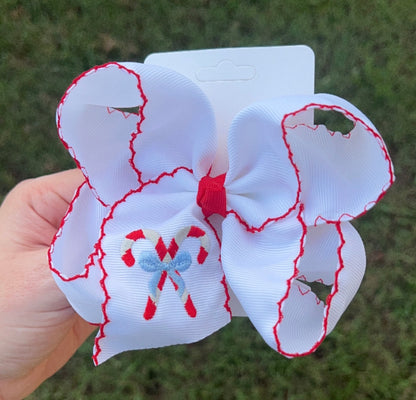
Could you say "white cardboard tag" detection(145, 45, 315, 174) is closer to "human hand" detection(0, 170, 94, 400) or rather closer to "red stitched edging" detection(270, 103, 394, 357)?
"red stitched edging" detection(270, 103, 394, 357)

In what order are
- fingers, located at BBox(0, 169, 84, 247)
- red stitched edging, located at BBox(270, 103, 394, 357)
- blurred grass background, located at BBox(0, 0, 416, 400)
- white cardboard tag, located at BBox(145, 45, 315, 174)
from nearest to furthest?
red stitched edging, located at BBox(270, 103, 394, 357) < white cardboard tag, located at BBox(145, 45, 315, 174) < fingers, located at BBox(0, 169, 84, 247) < blurred grass background, located at BBox(0, 0, 416, 400)

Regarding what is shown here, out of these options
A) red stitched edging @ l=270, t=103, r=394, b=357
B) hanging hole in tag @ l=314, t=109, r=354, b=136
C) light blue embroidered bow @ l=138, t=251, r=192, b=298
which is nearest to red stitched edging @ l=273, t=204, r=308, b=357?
red stitched edging @ l=270, t=103, r=394, b=357

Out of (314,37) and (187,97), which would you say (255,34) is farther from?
(187,97)

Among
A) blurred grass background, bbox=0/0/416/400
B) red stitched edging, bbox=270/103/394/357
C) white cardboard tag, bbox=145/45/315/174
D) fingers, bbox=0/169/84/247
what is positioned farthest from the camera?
blurred grass background, bbox=0/0/416/400

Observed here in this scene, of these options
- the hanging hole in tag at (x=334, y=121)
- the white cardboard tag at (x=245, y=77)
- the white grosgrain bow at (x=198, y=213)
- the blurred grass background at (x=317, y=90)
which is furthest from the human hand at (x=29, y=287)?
the hanging hole in tag at (x=334, y=121)

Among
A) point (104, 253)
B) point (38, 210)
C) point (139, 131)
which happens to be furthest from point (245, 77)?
point (38, 210)

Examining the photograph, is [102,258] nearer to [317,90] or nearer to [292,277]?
[292,277]

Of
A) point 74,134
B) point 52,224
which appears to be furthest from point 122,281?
point 52,224
